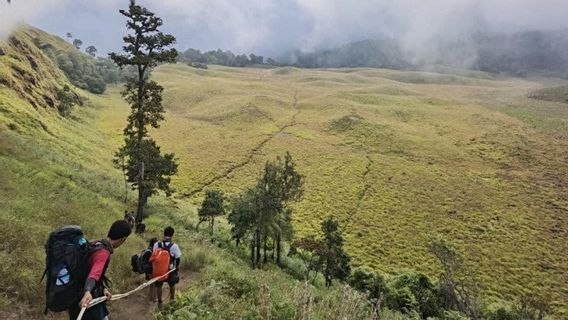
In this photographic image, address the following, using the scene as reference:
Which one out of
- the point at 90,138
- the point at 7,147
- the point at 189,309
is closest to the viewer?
the point at 189,309

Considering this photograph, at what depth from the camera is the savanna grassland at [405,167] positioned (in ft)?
161

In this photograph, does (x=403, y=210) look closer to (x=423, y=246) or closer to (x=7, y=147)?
(x=423, y=246)

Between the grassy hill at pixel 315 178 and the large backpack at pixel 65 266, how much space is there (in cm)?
189

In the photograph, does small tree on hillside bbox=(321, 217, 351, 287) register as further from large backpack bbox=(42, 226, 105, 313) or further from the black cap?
large backpack bbox=(42, 226, 105, 313)

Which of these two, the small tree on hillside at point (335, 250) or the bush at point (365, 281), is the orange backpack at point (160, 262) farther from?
the bush at point (365, 281)

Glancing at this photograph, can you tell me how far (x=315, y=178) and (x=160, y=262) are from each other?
57965 millimetres

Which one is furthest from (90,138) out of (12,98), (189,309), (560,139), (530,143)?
(560,139)

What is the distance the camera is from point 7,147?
2452 centimetres

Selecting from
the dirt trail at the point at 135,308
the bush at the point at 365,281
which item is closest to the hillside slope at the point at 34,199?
the dirt trail at the point at 135,308

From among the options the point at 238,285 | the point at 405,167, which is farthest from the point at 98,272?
the point at 405,167

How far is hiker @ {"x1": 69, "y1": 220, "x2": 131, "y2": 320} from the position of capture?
557 cm

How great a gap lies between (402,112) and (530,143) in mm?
31351

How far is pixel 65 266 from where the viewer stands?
5.61m

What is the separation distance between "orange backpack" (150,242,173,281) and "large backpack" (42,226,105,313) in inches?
163
